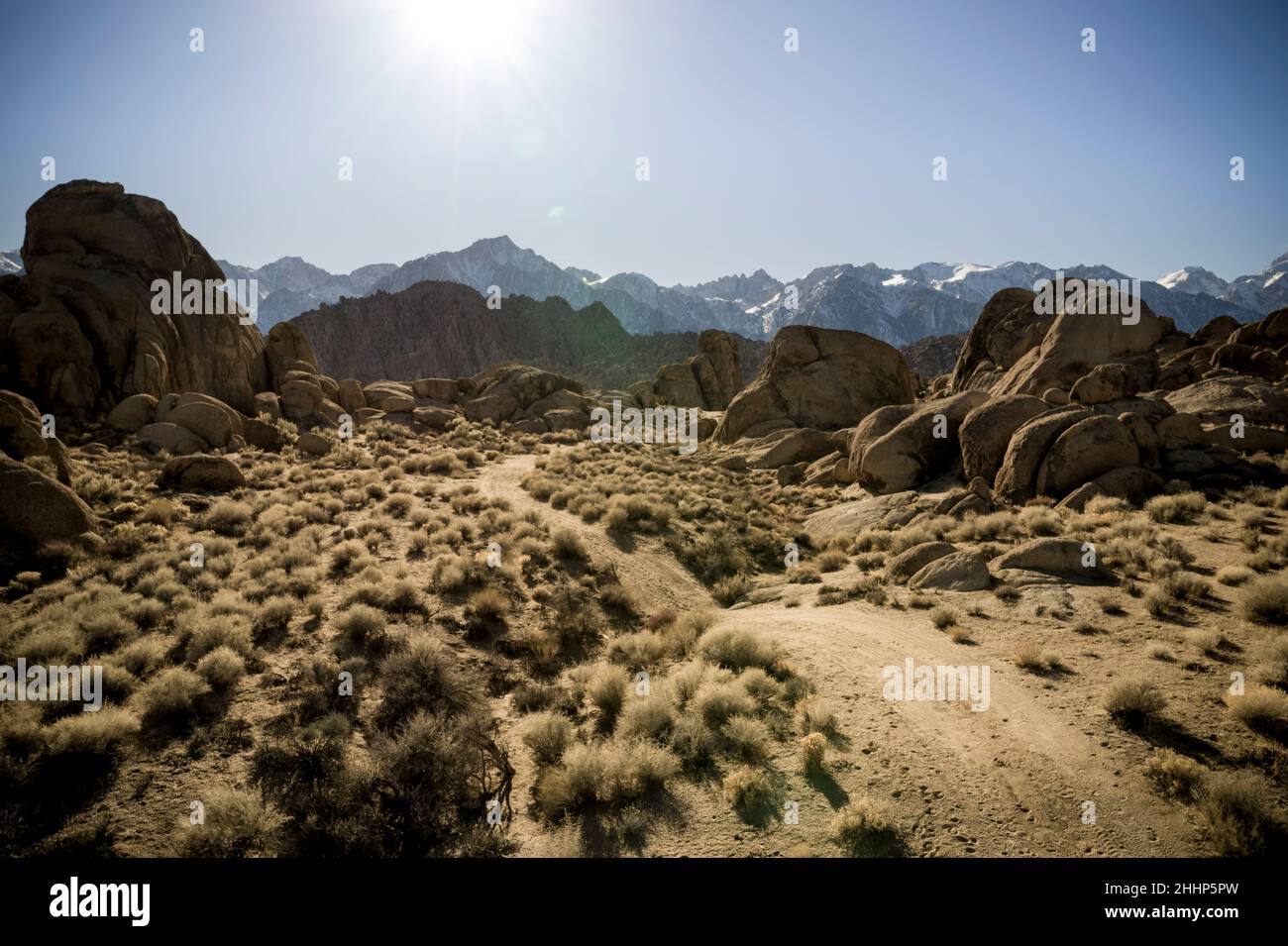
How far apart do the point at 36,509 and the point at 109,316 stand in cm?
2326

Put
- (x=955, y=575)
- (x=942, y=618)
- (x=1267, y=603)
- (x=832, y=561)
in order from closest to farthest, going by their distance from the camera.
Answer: (x=1267, y=603) → (x=942, y=618) → (x=955, y=575) → (x=832, y=561)

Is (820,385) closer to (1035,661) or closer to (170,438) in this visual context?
(1035,661)

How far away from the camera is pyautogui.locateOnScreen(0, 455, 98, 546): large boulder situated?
11.0 meters

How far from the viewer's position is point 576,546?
14.6 m

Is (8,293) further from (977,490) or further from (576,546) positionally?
(977,490)

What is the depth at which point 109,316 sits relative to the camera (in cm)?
2720

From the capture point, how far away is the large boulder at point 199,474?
58.2ft

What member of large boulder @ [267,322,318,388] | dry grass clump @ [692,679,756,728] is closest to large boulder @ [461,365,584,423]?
large boulder @ [267,322,318,388]

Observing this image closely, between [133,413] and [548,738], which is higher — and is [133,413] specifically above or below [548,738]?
above

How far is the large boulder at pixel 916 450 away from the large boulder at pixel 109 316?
35.3m

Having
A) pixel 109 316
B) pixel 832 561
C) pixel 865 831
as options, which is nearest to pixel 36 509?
pixel 865 831

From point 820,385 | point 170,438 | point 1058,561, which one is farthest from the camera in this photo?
point 820,385
